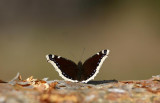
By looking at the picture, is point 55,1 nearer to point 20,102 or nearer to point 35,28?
point 35,28

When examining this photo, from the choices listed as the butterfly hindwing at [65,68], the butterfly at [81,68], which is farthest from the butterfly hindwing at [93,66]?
the butterfly hindwing at [65,68]

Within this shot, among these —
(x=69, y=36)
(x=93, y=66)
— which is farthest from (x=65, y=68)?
(x=69, y=36)

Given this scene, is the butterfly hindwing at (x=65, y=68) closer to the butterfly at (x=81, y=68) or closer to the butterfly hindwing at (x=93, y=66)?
the butterfly at (x=81, y=68)

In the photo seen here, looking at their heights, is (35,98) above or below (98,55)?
below

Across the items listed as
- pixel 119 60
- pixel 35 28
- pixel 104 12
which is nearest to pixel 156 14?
pixel 104 12

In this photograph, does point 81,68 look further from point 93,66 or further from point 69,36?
point 69,36

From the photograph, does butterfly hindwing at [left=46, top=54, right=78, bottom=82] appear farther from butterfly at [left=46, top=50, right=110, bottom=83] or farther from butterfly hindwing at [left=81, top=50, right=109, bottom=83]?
butterfly hindwing at [left=81, top=50, right=109, bottom=83]
